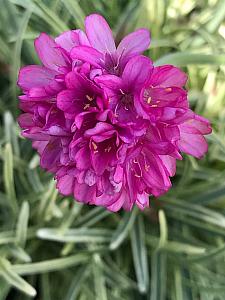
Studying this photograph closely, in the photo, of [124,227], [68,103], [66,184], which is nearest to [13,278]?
[124,227]

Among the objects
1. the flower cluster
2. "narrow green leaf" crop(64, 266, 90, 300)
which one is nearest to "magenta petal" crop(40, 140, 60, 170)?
the flower cluster

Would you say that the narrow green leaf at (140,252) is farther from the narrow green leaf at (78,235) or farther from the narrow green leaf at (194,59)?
the narrow green leaf at (194,59)

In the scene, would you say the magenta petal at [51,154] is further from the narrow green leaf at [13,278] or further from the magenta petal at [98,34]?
the narrow green leaf at [13,278]

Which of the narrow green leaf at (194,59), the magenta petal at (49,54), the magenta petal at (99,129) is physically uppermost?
the magenta petal at (49,54)

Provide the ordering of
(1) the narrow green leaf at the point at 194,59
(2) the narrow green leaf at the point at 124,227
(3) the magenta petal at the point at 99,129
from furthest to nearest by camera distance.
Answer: (2) the narrow green leaf at the point at 124,227, (1) the narrow green leaf at the point at 194,59, (3) the magenta petal at the point at 99,129

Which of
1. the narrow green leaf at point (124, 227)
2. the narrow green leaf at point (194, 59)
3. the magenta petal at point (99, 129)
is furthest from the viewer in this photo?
the narrow green leaf at point (124, 227)

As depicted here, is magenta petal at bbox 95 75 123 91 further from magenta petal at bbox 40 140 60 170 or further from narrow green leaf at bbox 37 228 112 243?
narrow green leaf at bbox 37 228 112 243

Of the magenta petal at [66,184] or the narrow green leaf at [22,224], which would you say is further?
the narrow green leaf at [22,224]

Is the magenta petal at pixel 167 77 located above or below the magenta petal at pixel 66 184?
above

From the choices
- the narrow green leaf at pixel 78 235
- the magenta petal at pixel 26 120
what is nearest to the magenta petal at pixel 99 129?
the magenta petal at pixel 26 120
